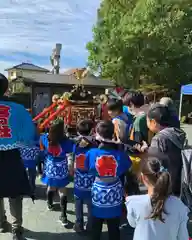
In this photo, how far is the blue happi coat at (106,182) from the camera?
2.76 metres

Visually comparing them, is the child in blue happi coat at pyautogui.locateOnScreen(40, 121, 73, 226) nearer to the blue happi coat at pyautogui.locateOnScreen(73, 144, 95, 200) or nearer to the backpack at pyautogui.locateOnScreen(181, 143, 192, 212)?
the blue happi coat at pyautogui.locateOnScreen(73, 144, 95, 200)

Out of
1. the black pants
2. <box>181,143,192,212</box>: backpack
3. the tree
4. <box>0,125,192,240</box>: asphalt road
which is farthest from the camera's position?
the tree

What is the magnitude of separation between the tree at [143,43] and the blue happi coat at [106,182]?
15.6 metres

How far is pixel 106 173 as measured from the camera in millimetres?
2768

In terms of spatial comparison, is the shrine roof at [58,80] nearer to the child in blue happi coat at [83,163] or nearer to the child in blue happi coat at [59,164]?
the child in blue happi coat at [59,164]

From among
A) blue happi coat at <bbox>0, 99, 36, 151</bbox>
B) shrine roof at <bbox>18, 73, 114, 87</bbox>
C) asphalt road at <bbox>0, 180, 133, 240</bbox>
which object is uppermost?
shrine roof at <bbox>18, 73, 114, 87</bbox>

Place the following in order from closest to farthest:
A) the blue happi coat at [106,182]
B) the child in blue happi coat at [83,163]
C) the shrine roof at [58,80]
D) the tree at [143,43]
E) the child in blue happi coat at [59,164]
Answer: the blue happi coat at [106,182] → the child in blue happi coat at [83,163] → the child in blue happi coat at [59,164] → the tree at [143,43] → the shrine roof at [58,80]

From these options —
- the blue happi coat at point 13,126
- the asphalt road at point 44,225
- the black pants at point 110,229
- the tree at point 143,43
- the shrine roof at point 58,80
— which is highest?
the tree at point 143,43

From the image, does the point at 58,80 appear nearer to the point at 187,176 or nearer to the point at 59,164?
the point at 59,164

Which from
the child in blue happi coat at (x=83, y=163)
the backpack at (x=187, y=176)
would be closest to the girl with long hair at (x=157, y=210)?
the backpack at (x=187, y=176)

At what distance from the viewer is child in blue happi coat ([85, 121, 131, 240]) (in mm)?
2766

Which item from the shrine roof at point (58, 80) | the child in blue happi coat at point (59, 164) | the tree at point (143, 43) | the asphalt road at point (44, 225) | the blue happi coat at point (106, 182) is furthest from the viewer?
the shrine roof at point (58, 80)

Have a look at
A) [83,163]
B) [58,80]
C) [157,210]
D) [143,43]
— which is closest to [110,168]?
[83,163]

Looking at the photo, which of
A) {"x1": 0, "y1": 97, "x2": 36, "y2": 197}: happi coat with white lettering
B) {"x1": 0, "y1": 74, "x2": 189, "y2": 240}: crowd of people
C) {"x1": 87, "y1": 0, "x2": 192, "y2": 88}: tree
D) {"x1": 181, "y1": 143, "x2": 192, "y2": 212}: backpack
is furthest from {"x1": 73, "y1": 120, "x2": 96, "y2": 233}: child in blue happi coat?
{"x1": 87, "y1": 0, "x2": 192, "y2": 88}: tree
